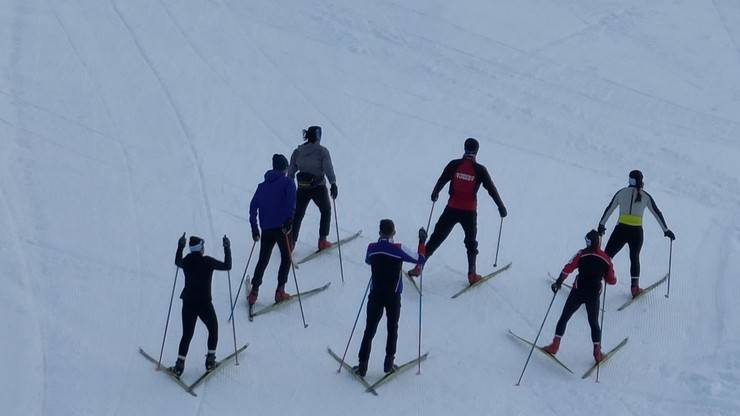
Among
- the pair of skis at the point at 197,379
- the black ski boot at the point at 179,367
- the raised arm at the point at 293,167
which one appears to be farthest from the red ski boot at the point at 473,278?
the black ski boot at the point at 179,367

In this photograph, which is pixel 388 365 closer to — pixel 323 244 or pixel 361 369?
pixel 361 369

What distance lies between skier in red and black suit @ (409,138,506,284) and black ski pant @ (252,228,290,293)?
5.19ft

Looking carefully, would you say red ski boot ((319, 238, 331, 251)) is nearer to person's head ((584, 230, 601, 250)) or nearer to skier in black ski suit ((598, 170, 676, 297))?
skier in black ski suit ((598, 170, 676, 297))

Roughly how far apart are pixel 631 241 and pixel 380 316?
311 cm

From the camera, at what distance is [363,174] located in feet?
45.8

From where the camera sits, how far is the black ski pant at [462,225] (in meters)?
11.1

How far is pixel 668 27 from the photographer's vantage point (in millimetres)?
18594

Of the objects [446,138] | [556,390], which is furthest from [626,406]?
[446,138]

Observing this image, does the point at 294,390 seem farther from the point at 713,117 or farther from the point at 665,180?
the point at 713,117

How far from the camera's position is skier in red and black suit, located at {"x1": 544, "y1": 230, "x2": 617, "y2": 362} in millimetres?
9883

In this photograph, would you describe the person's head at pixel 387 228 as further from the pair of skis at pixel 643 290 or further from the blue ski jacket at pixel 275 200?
the pair of skis at pixel 643 290

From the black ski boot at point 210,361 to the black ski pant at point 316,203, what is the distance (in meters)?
2.11

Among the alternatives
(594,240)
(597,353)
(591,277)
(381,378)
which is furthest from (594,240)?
(381,378)

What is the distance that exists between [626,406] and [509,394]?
3.53 ft
